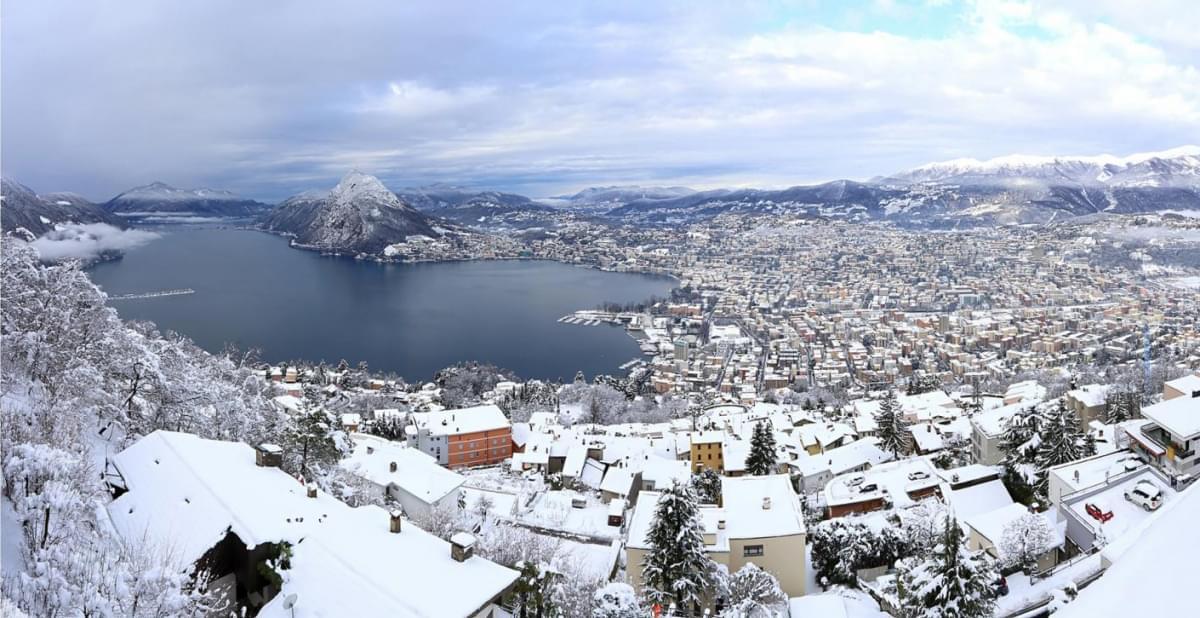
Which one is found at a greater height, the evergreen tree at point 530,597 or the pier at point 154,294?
the evergreen tree at point 530,597

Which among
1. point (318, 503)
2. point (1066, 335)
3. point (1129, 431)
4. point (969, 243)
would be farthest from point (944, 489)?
point (969, 243)

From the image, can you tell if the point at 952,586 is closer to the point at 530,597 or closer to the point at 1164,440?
the point at 530,597

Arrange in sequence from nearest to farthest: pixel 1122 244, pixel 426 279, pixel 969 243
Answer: pixel 1122 244
pixel 426 279
pixel 969 243

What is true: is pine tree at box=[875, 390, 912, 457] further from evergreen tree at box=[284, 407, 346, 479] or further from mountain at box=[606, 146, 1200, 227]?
mountain at box=[606, 146, 1200, 227]

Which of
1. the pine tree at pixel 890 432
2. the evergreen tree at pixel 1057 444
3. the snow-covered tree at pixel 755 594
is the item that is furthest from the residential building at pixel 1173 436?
the pine tree at pixel 890 432

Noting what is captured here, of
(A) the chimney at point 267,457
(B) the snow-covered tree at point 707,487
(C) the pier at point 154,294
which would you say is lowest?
(C) the pier at point 154,294

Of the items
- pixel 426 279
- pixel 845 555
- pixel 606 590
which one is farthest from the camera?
pixel 426 279

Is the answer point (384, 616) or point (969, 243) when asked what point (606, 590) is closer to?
point (384, 616)

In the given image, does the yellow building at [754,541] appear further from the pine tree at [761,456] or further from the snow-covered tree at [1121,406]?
the snow-covered tree at [1121,406]
